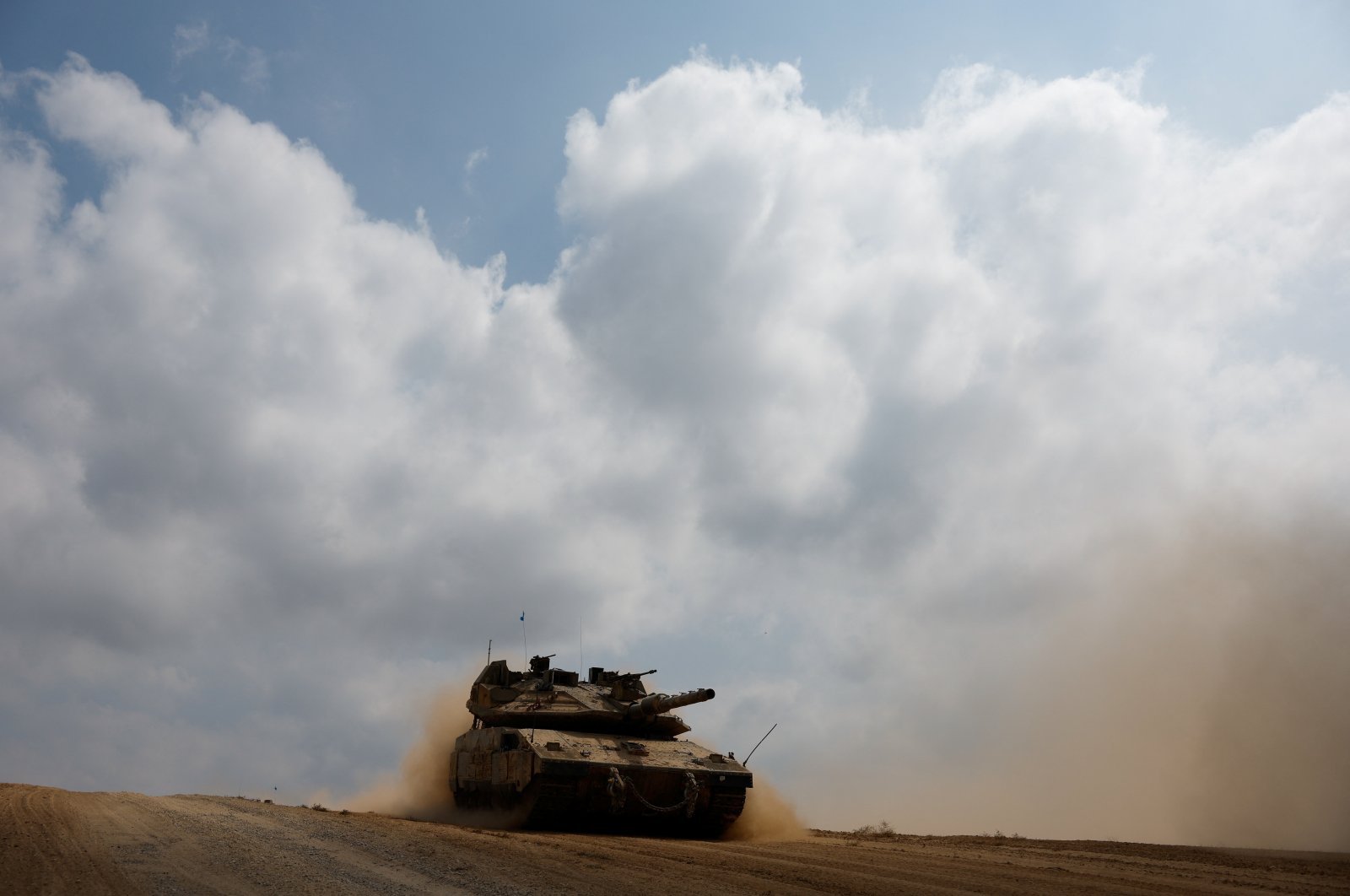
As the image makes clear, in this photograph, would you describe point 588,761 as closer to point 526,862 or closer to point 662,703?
point 662,703

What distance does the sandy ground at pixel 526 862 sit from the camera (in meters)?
10.8

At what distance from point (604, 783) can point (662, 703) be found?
3471 millimetres

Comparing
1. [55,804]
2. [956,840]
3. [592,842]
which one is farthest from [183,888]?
[956,840]

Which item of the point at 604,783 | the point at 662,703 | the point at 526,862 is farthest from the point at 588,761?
the point at 526,862

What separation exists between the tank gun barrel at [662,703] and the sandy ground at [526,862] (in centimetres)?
346

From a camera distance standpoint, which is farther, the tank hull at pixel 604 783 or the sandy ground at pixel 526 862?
the tank hull at pixel 604 783

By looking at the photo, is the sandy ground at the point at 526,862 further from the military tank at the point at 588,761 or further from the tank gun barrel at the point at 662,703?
the tank gun barrel at the point at 662,703

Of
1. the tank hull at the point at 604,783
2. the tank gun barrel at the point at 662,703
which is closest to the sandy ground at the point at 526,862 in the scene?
the tank hull at the point at 604,783

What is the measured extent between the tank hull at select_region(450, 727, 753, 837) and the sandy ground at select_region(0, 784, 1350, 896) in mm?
793

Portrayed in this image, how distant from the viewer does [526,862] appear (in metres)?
12.9

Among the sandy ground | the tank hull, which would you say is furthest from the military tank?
the sandy ground

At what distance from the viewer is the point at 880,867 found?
42.5 ft

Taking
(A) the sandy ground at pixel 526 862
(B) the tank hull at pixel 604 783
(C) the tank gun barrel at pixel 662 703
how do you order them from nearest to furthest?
1. (A) the sandy ground at pixel 526 862
2. (B) the tank hull at pixel 604 783
3. (C) the tank gun barrel at pixel 662 703

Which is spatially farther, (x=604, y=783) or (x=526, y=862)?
(x=604, y=783)
